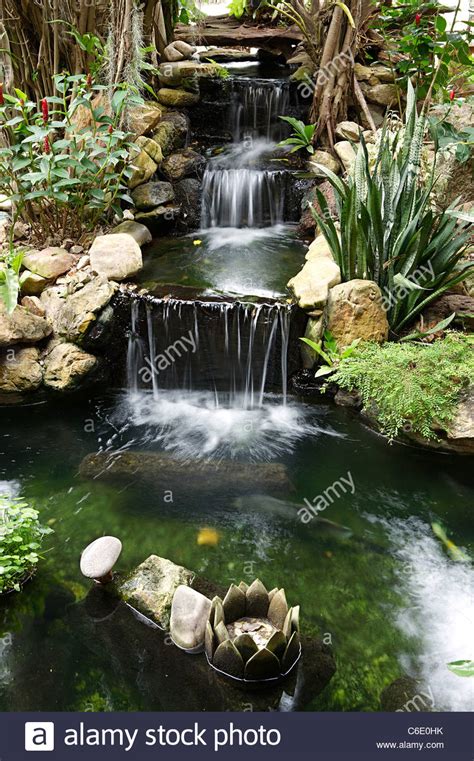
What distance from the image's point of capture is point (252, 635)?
2.90 meters

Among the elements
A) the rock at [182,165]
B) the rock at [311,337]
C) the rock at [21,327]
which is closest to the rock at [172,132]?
the rock at [182,165]

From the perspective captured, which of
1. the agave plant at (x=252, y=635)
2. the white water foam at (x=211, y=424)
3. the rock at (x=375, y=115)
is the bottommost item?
the white water foam at (x=211, y=424)

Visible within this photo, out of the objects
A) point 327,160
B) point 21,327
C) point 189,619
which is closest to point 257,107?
point 327,160

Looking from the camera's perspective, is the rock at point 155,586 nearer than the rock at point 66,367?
Yes

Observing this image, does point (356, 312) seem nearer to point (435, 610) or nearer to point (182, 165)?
point (435, 610)

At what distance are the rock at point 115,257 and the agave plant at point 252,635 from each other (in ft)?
11.5

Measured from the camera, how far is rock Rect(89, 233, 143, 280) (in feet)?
18.2

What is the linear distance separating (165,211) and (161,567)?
469 cm

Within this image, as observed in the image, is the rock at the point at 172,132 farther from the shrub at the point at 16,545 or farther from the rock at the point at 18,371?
the shrub at the point at 16,545

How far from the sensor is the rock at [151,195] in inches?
265

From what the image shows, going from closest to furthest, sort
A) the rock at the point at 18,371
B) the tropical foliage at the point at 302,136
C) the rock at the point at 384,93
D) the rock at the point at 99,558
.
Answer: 1. the rock at the point at 99,558
2. the rock at the point at 18,371
3. the tropical foliage at the point at 302,136
4. the rock at the point at 384,93

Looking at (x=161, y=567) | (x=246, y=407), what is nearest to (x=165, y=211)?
(x=246, y=407)

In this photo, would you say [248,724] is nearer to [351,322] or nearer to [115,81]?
[351,322]

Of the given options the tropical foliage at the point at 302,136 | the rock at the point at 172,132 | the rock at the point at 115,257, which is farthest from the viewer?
the rock at the point at 172,132
